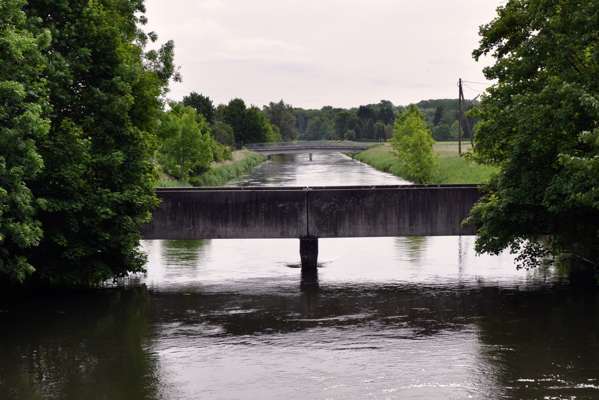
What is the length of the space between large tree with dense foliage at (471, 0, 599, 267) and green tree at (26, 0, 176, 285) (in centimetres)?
1475

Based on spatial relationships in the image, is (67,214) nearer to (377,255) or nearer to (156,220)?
(156,220)

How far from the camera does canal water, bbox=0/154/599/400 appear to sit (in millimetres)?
19375

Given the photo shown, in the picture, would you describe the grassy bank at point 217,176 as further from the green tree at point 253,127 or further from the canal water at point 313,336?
the green tree at point 253,127

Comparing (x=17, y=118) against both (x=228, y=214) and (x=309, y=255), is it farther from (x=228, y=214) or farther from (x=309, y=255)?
(x=309, y=255)

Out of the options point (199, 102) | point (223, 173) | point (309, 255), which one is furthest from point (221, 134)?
point (309, 255)

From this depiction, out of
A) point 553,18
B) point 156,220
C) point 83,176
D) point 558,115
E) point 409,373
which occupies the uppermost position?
point 553,18

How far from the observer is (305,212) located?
115 ft

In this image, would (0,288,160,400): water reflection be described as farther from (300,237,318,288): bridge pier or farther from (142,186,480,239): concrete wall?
(300,237,318,288): bridge pier

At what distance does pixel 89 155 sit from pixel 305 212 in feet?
36.5

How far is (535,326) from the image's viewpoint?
82.8 ft

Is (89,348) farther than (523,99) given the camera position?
No

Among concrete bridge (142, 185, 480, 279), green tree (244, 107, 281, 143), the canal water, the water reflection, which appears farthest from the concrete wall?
green tree (244, 107, 281, 143)

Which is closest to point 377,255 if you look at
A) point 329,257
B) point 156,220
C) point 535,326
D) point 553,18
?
point 329,257

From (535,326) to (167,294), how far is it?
15.4 meters
